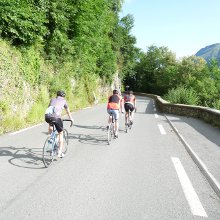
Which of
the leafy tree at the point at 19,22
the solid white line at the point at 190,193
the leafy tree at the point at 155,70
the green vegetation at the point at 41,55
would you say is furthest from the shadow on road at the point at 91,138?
the leafy tree at the point at 155,70

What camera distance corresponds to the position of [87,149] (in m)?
8.96

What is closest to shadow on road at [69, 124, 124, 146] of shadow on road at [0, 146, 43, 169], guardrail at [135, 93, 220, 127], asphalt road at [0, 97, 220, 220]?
asphalt road at [0, 97, 220, 220]

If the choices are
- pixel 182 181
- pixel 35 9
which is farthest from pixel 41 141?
pixel 35 9

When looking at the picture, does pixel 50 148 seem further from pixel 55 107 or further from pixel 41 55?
pixel 41 55

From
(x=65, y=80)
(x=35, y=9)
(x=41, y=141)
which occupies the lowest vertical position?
(x=41, y=141)

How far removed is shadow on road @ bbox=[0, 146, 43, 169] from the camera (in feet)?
22.9

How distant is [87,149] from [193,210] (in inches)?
186

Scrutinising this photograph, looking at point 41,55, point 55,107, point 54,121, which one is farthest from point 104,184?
point 41,55

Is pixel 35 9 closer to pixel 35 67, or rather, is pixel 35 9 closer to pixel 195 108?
pixel 35 67

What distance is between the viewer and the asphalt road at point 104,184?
14.9 feet

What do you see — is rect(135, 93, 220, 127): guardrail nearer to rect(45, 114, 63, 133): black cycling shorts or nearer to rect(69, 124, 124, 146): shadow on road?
rect(69, 124, 124, 146): shadow on road

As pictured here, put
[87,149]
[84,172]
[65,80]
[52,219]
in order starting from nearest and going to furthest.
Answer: [52,219] < [84,172] < [87,149] < [65,80]

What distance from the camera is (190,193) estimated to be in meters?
5.48

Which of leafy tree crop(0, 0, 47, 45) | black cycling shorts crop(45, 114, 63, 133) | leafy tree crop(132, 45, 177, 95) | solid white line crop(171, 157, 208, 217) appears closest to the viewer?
solid white line crop(171, 157, 208, 217)
